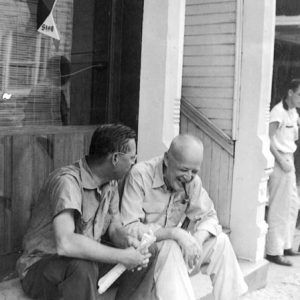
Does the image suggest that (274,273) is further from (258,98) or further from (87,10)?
(87,10)

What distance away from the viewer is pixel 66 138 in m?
4.32

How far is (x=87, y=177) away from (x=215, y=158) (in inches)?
86.7

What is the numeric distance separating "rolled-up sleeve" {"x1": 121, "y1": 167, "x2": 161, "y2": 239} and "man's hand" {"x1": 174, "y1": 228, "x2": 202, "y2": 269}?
22cm

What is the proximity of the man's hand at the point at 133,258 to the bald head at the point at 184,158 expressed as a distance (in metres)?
0.67

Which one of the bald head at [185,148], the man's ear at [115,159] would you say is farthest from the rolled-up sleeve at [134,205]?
the man's ear at [115,159]

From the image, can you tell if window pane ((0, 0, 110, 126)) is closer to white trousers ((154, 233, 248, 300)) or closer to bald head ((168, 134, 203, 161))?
bald head ((168, 134, 203, 161))

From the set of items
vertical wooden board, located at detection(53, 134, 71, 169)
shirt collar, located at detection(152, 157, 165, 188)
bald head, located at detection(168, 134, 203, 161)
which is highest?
bald head, located at detection(168, 134, 203, 161)

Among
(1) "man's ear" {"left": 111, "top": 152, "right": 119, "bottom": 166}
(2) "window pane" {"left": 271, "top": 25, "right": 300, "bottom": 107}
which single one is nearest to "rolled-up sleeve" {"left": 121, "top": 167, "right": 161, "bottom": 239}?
(1) "man's ear" {"left": 111, "top": 152, "right": 119, "bottom": 166}

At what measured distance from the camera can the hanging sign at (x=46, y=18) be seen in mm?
4117

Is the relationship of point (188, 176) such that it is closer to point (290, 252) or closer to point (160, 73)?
point (160, 73)

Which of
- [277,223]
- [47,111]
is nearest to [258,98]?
[277,223]

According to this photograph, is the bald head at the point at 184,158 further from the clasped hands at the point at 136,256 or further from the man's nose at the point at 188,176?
the clasped hands at the point at 136,256

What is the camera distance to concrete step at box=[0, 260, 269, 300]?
347 cm

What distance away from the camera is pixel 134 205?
12.6ft
